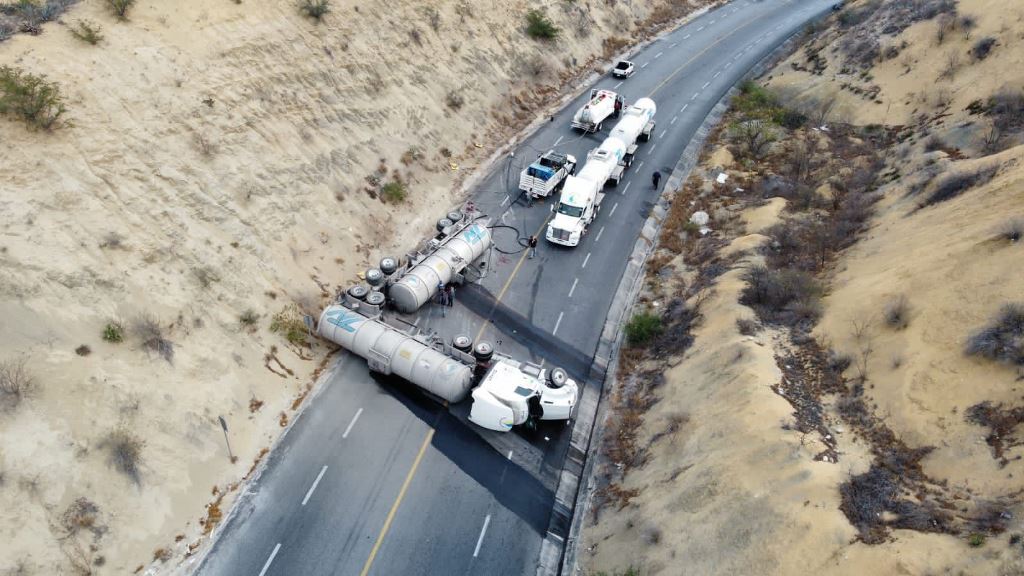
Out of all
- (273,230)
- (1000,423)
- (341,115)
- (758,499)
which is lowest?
(1000,423)

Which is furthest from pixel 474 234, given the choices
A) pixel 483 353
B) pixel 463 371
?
pixel 463 371

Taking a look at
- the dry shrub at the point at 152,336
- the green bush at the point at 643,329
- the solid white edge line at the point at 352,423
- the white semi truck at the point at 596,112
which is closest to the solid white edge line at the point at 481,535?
the solid white edge line at the point at 352,423

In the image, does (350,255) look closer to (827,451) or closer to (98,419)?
(98,419)

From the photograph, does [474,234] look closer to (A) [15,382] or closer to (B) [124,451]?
(B) [124,451]

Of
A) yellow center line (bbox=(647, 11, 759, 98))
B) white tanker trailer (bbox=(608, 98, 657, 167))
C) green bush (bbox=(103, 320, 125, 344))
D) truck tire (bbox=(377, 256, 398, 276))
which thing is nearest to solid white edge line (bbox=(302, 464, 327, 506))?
green bush (bbox=(103, 320, 125, 344))

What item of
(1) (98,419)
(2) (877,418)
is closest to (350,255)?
(1) (98,419)

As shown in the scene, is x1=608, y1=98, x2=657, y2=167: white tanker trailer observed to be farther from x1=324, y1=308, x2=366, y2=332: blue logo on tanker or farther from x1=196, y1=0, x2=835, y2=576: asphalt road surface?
x1=324, y1=308, x2=366, y2=332: blue logo on tanker
